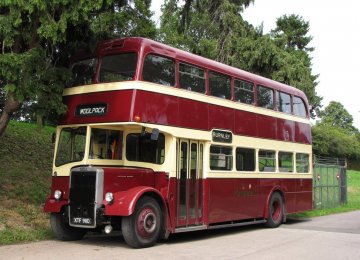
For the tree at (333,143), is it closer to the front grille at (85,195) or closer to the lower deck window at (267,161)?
the lower deck window at (267,161)

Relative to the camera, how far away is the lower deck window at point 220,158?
1216 centimetres

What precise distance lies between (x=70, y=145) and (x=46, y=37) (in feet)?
8.04

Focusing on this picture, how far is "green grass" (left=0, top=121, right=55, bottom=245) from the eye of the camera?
436 inches

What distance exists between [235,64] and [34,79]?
15436 mm

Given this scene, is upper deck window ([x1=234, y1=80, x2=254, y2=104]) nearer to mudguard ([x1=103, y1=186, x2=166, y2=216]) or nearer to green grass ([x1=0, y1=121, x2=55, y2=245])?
mudguard ([x1=103, y1=186, x2=166, y2=216])

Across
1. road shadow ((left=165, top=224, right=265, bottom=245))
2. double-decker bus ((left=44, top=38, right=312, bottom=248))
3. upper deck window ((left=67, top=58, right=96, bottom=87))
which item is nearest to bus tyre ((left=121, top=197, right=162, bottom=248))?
double-decker bus ((left=44, top=38, right=312, bottom=248))

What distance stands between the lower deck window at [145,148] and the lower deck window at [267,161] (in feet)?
14.1

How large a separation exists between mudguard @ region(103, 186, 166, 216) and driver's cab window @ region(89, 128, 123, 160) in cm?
108

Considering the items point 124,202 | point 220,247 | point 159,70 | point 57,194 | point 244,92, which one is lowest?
point 220,247

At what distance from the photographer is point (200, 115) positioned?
462 inches

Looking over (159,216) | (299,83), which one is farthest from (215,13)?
(159,216)

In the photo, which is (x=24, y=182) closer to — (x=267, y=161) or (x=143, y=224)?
(x=143, y=224)

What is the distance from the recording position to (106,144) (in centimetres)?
1075

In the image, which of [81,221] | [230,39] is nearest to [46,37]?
[81,221]
